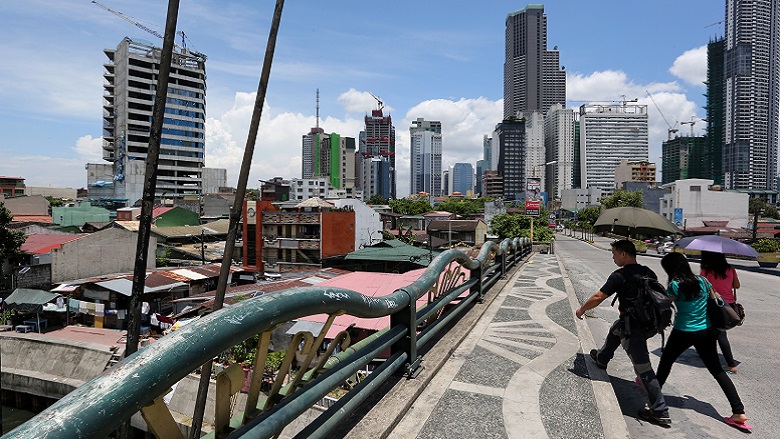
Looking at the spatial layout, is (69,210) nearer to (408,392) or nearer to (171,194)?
(171,194)

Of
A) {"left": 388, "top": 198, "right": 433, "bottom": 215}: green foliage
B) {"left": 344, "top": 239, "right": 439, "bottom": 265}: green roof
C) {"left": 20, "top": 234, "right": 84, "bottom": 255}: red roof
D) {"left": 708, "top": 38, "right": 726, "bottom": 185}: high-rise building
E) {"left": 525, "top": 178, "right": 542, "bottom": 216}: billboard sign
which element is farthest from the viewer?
{"left": 708, "top": 38, "right": 726, "bottom": 185}: high-rise building

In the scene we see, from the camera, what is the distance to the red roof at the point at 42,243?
1139 inches

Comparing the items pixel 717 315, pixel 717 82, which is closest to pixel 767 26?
pixel 717 82

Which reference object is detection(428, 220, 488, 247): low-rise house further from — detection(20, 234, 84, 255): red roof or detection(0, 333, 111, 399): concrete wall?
detection(0, 333, 111, 399): concrete wall

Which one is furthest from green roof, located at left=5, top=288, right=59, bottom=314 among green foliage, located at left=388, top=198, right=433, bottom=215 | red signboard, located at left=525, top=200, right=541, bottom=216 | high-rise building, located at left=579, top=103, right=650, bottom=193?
high-rise building, located at left=579, top=103, right=650, bottom=193

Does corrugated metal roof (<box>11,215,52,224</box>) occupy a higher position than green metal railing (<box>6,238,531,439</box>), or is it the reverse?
green metal railing (<box>6,238,531,439</box>)

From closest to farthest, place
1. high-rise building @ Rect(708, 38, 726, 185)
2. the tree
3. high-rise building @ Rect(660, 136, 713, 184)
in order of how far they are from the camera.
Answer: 1. the tree
2. high-rise building @ Rect(708, 38, 726, 185)
3. high-rise building @ Rect(660, 136, 713, 184)

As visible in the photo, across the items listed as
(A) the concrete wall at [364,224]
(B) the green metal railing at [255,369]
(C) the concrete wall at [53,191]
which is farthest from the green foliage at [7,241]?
(C) the concrete wall at [53,191]

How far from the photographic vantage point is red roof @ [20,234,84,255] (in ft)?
94.9

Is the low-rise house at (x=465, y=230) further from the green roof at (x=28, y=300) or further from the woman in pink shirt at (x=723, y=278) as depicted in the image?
the woman in pink shirt at (x=723, y=278)

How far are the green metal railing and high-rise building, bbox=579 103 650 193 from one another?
605 ft

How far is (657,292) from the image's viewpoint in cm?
403

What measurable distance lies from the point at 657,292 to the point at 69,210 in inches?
2718

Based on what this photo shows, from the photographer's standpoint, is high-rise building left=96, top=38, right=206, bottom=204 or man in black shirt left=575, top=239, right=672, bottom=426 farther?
high-rise building left=96, top=38, right=206, bottom=204
